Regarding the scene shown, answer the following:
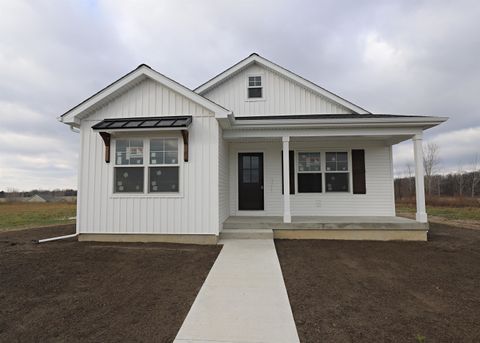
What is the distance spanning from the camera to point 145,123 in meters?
5.79

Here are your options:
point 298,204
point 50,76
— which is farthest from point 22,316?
point 50,76

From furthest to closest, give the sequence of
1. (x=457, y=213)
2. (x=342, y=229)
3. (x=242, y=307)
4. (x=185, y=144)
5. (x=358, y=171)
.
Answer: (x=457, y=213) → (x=358, y=171) → (x=342, y=229) → (x=185, y=144) → (x=242, y=307)

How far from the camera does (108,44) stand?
33.4 ft

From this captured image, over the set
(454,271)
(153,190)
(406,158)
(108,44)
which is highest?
(108,44)

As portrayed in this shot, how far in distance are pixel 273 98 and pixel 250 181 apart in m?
3.00

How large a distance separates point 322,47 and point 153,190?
10231 mm

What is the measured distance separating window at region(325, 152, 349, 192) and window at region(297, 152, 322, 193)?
255mm

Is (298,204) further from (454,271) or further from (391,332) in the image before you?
(391,332)

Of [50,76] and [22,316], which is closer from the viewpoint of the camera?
[22,316]

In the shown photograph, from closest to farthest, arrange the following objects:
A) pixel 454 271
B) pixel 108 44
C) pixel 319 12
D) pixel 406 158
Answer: pixel 454 271, pixel 319 12, pixel 108 44, pixel 406 158

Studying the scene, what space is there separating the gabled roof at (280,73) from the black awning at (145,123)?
10.1 feet

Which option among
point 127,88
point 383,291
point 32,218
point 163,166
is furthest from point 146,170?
point 32,218

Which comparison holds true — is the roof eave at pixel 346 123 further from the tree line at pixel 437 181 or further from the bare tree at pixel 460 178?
the bare tree at pixel 460 178

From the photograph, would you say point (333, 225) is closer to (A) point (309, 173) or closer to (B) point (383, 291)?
(A) point (309, 173)
